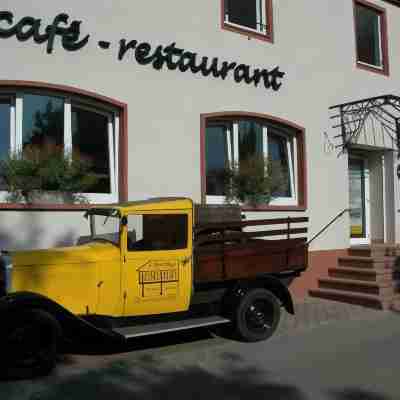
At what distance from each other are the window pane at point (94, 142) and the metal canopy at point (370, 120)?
507 centimetres

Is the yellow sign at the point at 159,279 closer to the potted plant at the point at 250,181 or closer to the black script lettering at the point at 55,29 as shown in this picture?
the potted plant at the point at 250,181

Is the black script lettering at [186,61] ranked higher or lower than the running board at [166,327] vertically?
higher

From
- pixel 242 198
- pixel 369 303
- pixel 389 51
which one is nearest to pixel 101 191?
pixel 242 198

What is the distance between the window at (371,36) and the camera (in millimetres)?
11898

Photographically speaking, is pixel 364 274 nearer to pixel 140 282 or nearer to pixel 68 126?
pixel 140 282

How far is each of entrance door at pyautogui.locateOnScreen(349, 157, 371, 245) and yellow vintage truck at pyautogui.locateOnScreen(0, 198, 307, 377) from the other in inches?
211

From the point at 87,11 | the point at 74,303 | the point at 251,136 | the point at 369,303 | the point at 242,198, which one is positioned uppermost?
the point at 87,11

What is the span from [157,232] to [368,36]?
8660mm

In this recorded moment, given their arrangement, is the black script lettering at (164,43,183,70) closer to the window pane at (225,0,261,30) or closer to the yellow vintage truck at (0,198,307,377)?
the window pane at (225,0,261,30)

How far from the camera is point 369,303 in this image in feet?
29.5

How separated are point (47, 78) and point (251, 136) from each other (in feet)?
13.5

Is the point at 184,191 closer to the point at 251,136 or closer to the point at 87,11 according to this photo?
the point at 251,136

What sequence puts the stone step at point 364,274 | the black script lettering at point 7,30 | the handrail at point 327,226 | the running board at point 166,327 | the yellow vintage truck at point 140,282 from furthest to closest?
the handrail at point 327,226 → the stone step at point 364,274 → the black script lettering at point 7,30 → the running board at point 166,327 → the yellow vintage truck at point 140,282

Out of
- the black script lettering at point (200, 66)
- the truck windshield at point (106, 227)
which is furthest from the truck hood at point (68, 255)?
the black script lettering at point (200, 66)
